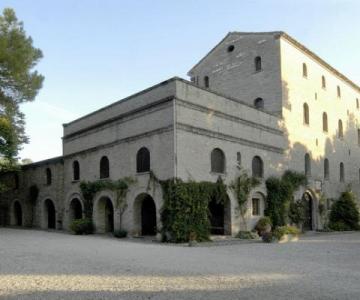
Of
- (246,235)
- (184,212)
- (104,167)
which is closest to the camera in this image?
(184,212)

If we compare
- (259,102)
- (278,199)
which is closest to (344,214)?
(278,199)

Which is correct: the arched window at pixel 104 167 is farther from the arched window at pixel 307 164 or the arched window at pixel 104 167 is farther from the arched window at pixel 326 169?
the arched window at pixel 326 169

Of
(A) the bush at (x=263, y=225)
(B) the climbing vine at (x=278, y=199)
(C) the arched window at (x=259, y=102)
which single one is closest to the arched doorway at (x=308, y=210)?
(B) the climbing vine at (x=278, y=199)

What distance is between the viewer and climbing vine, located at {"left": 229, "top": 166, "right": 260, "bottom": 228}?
75.6 feet

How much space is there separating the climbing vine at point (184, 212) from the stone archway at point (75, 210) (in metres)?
9.31

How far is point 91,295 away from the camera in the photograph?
24.4 ft

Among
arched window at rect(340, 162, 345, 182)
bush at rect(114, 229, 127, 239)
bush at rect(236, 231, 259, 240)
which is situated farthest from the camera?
arched window at rect(340, 162, 345, 182)

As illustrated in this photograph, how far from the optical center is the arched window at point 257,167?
25.0m

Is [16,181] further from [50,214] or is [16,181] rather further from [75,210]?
Answer: [75,210]

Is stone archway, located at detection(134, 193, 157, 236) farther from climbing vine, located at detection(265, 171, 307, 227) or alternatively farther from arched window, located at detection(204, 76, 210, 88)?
arched window, located at detection(204, 76, 210, 88)

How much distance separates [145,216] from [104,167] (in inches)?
156

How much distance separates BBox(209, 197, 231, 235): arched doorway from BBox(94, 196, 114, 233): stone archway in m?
5.96

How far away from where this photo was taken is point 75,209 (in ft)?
91.0

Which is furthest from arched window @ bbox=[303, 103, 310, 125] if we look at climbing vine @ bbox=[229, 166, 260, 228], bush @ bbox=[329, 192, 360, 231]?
climbing vine @ bbox=[229, 166, 260, 228]
